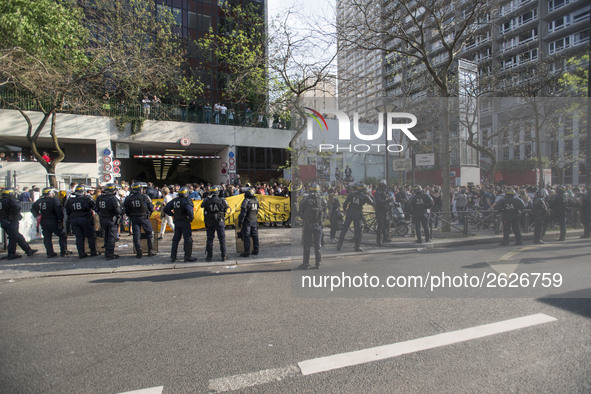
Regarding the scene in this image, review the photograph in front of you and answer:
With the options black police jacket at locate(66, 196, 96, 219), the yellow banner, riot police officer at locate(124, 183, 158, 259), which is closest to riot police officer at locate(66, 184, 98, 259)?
black police jacket at locate(66, 196, 96, 219)

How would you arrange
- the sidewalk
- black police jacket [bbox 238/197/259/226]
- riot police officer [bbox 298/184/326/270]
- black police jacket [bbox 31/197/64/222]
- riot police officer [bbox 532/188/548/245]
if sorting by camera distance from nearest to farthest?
riot police officer [bbox 532/188/548/245] → riot police officer [bbox 298/184/326/270] → the sidewalk → black police jacket [bbox 238/197/259/226] → black police jacket [bbox 31/197/64/222]

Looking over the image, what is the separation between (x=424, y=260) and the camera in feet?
11.1

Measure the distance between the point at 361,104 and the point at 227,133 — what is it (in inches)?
898

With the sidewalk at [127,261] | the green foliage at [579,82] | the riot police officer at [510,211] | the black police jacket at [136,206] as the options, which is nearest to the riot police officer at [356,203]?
the sidewalk at [127,261]

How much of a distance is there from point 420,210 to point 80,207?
28.0 feet

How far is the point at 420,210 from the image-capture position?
3117 millimetres

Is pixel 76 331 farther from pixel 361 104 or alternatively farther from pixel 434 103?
pixel 434 103

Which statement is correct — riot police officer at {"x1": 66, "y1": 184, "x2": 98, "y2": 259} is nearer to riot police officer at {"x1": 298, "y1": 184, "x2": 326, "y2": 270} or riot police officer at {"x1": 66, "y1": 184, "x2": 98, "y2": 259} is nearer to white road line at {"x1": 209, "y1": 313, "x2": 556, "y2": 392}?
riot police officer at {"x1": 298, "y1": 184, "x2": 326, "y2": 270}

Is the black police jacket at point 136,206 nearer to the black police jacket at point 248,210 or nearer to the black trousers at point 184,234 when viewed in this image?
the black trousers at point 184,234

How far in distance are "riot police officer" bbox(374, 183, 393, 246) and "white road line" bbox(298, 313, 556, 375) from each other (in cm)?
115

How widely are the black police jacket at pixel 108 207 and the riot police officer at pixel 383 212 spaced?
691 centimetres

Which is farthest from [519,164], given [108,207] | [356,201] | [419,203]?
[108,207]

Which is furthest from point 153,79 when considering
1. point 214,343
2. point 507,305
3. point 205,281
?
point 507,305

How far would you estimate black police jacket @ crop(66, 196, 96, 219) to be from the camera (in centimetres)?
843
